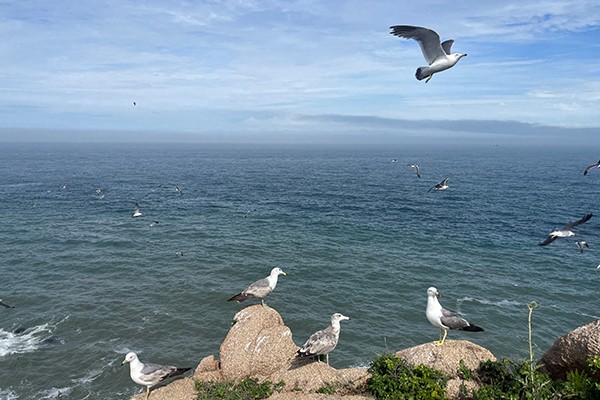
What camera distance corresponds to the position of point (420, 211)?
6650 centimetres

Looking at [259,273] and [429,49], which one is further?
[259,273]

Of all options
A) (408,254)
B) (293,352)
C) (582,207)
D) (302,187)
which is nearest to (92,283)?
(293,352)

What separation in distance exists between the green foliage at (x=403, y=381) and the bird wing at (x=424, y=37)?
391 inches

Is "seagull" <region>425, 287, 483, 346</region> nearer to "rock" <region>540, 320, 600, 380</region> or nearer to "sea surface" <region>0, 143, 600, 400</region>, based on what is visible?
"rock" <region>540, 320, 600, 380</region>

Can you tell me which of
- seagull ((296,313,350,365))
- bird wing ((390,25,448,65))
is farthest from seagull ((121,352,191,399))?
bird wing ((390,25,448,65))

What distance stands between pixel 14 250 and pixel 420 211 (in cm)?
5589

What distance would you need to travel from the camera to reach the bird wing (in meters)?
12.0

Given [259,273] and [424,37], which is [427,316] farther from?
[259,273]

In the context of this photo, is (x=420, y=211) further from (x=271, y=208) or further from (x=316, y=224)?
(x=271, y=208)

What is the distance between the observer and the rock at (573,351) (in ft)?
38.7

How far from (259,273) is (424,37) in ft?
105

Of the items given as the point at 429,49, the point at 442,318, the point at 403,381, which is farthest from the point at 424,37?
the point at 403,381

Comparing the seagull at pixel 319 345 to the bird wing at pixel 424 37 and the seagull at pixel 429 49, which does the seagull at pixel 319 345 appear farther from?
the bird wing at pixel 424 37

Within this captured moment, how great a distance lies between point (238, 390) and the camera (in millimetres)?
15344
